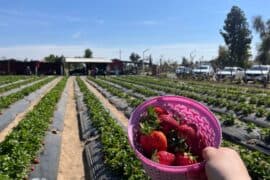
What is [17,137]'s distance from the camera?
850 centimetres

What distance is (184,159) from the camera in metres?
2.25

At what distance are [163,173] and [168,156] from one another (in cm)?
10

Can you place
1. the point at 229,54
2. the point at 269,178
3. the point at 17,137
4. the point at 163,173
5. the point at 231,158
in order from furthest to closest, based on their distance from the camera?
1. the point at 229,54
2. the point at 17,137
3. the point at 269,178
4. the point at 163,173
5. the point at 231,158

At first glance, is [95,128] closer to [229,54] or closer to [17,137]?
[17,137]

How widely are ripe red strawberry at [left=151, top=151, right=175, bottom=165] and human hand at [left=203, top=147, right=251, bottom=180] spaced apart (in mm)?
310

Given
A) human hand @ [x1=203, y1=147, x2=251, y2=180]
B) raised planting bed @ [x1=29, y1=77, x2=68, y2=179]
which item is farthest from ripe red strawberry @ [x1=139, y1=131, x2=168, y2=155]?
raised planting bed @ [x1=29, y1=77, x2=68, y2=179]

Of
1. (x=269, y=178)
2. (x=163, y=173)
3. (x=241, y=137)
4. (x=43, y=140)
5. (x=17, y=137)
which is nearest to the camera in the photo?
(x=163, y=173)

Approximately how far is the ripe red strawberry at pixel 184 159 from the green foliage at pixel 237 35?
6430 cm

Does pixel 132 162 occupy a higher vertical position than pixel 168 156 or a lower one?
lower

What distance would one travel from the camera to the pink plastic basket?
84.3 inches

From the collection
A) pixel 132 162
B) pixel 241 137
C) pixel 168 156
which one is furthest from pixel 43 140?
pixel 168 156

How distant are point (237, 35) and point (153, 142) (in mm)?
64684

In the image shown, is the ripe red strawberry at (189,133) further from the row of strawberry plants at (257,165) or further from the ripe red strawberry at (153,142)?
the row of strawberry plants at (257,165)

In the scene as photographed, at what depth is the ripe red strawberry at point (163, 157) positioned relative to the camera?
2.26 m
